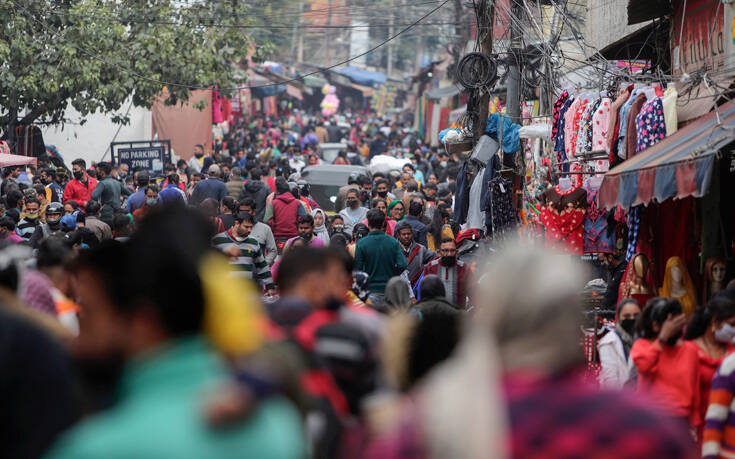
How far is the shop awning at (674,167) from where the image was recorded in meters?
7.86

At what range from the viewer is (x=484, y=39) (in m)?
14.8

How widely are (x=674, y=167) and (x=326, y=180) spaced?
13541 millimetres

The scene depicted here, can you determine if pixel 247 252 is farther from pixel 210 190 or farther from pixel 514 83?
pixel 514 83

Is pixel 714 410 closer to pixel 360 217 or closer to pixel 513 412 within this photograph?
pixel 513 412

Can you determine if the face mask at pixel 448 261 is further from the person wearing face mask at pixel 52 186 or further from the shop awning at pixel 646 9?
the person wearing face mask at pixel 52 186

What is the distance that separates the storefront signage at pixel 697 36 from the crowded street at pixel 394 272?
0.12 feet

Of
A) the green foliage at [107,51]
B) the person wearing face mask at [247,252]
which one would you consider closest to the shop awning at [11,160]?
the green foliage at [107,51]

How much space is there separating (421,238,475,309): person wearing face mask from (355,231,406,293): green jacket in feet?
1.28

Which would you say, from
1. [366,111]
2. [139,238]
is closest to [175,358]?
[139,238]

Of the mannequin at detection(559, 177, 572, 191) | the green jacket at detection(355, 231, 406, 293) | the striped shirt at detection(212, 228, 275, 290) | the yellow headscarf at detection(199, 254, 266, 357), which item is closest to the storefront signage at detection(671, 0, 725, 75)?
the mannequin at detection(559, 177, 572, 191)

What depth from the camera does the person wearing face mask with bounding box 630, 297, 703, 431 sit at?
6.07m

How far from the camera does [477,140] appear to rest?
14914 mm

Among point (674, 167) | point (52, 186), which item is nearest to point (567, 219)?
point (674, 167)

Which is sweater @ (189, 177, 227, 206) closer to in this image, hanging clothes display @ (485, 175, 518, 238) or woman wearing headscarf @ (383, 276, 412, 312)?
hanging clothes display @ (485, 175, 518, 238)
